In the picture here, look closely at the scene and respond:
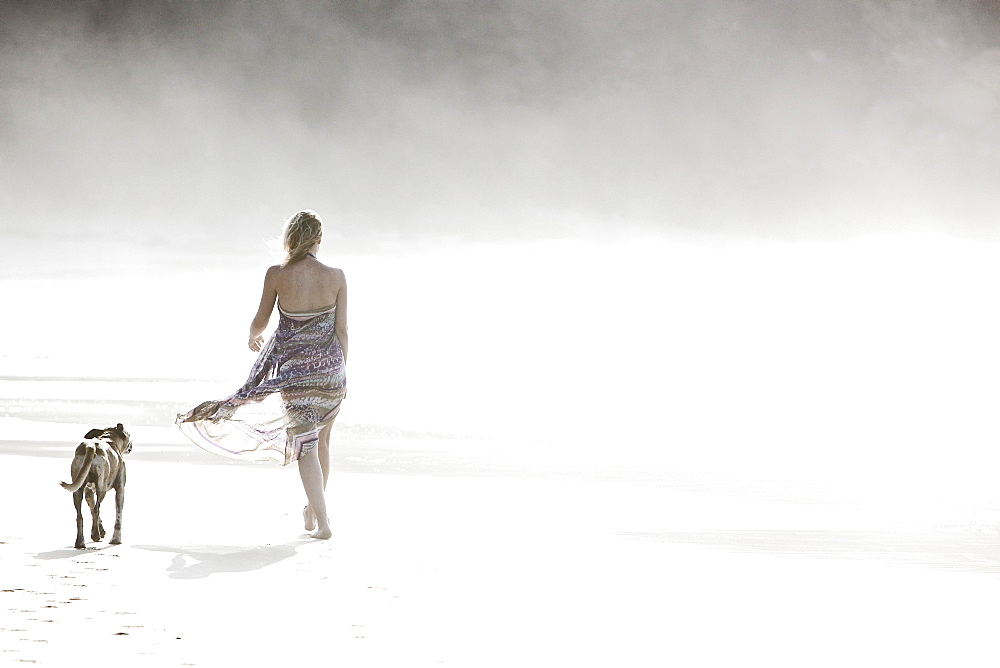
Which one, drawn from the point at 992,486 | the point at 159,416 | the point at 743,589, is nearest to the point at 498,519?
the point at 743,589

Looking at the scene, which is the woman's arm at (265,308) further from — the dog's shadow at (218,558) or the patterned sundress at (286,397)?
the dog's shadow at (218,558)

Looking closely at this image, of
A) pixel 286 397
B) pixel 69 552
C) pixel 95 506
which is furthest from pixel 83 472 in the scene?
pixel 286 397

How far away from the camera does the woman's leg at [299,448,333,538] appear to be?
6.80 m

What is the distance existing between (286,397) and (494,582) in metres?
1.85

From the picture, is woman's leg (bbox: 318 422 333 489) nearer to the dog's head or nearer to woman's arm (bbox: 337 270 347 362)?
woman's arm (bbox: 337 270 347 362)

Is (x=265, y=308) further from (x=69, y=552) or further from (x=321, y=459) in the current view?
(x=69, y=552)

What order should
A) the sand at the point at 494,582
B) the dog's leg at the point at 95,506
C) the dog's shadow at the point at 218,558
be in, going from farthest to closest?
the dog's leg at the point at 95,506 → the dog's shadow at the point at 218,558 → the sand at the point at 494,582

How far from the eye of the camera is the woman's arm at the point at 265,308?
22.3ft

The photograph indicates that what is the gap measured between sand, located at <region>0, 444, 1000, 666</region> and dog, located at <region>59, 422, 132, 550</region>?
186mm

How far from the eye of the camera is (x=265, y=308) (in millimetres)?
6824

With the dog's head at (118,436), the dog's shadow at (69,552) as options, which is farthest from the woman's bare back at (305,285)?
the dog's shadow at (69,552)

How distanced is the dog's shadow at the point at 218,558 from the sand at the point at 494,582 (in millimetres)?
17

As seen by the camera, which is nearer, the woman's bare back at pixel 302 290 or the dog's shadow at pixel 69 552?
the dog's shadow at pixel 69 552

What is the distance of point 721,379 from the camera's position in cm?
3659
